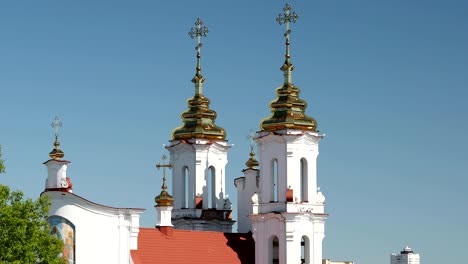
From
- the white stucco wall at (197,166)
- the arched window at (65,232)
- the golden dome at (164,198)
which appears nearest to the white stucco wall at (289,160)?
the golden dome at (164,198)

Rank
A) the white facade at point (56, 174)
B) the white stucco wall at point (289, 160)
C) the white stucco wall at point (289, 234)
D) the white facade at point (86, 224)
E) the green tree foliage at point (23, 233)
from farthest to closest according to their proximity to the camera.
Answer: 1. the white stucco wall at point (289, 160)
2. the white stucco wall at point (289, 234)
3. the white facade at point (56, 174)
4. the white facade at point (86, 224)
5. the green tree foliage at point (23, 233)

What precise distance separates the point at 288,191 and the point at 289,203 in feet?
1.92

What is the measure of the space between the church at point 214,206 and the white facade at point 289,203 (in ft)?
0.16

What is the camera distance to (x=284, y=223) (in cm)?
6400

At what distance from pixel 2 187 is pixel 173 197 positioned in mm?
18857

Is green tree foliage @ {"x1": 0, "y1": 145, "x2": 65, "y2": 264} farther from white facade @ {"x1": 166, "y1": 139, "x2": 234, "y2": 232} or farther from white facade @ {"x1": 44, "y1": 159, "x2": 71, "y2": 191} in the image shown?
white facade @ {"x1": 166, "y1": 139, "x2": 234, "y2": 232}

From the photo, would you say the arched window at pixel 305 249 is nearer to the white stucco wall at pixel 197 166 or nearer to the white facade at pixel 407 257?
the white stucco wall at pixel 197 166

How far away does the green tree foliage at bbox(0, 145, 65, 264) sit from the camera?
169 feet

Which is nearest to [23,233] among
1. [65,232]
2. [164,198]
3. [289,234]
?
[65,232]

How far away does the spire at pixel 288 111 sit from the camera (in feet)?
213

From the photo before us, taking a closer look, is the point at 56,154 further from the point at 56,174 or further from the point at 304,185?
the point at 304,185

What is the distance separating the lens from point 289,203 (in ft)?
210

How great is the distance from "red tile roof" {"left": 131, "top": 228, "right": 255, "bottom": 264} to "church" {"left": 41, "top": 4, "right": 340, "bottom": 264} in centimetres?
5

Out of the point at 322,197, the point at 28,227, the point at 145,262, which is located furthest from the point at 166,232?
the point at 28,227
